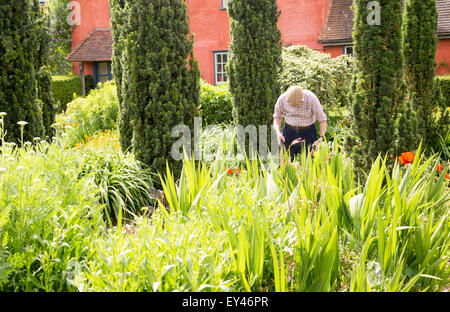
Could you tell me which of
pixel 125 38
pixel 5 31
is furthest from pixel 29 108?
pixel 125 38

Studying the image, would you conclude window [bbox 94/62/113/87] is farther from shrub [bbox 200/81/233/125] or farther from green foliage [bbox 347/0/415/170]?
green foliage [bbox 347/0/415/170]

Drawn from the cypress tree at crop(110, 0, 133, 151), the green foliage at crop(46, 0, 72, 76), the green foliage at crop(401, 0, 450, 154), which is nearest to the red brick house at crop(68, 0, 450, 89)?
the green foliage at crop(46, 0, 72, 76)

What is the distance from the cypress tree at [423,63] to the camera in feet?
26.0

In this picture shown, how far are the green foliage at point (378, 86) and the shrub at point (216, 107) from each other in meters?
4.52

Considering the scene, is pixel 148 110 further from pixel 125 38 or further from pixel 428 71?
pixel 428 71

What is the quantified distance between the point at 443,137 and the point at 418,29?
217cm

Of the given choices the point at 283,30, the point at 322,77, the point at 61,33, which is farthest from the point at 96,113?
the point at 61,33

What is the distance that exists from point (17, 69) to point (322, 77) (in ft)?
23.2

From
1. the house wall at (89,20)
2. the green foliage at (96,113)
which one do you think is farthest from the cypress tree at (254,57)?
the house wall at (89,20)

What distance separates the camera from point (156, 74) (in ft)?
19.1

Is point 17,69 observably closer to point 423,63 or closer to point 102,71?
point 423,63

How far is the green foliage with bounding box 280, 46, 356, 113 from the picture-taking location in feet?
34.5

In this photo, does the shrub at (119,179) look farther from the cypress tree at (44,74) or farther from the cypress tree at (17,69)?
the cypress tree at (44,74)

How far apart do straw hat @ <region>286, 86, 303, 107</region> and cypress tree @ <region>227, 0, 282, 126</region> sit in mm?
2001
